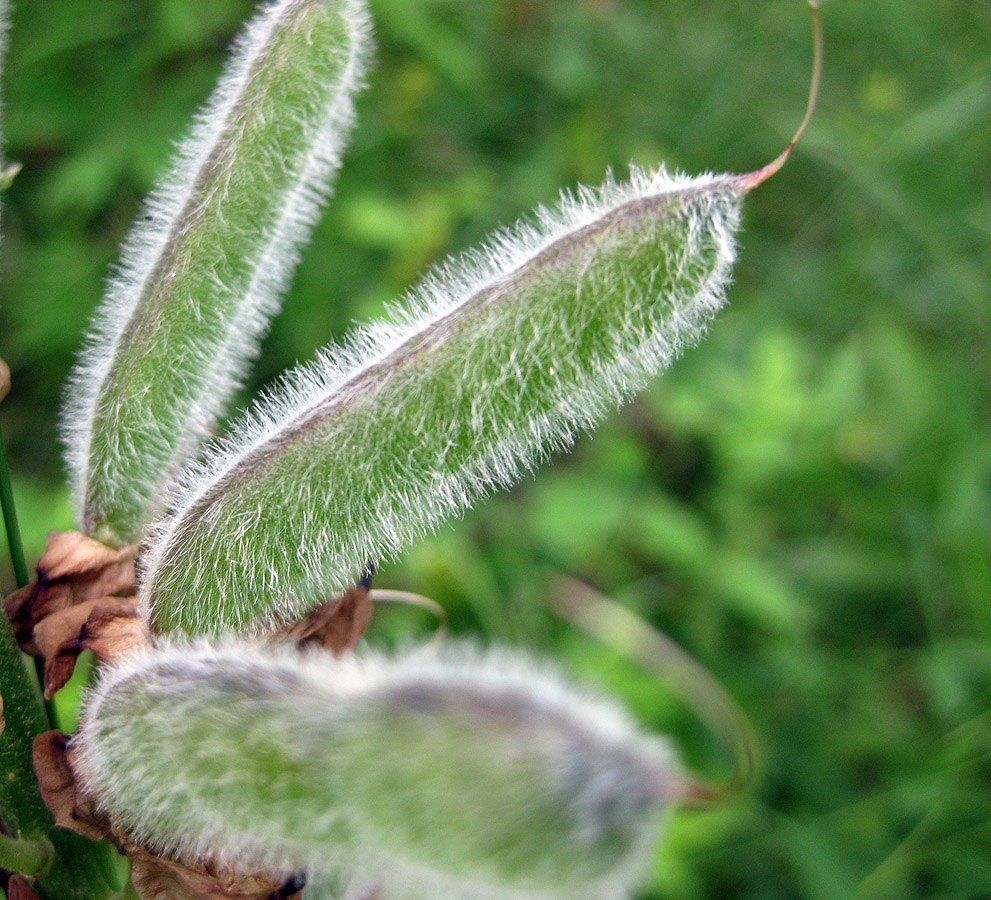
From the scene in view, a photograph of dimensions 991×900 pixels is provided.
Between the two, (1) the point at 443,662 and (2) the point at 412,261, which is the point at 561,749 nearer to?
(1) the point at 443,662

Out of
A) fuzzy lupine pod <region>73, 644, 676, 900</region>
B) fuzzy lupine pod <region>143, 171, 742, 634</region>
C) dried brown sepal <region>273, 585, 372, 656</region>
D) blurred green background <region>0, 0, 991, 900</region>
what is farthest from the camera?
blurred green background <region>0, 0, 991, 900</region>

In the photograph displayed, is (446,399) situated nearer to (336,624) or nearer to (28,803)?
(336,624)

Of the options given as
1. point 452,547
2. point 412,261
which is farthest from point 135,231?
point 412,261

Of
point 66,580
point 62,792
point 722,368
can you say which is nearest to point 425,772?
point 62,792

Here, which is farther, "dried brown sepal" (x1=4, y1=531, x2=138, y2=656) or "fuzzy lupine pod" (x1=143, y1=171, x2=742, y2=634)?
"dried brown sepal" (x1=4, y1=531, x2=138, y2=656)

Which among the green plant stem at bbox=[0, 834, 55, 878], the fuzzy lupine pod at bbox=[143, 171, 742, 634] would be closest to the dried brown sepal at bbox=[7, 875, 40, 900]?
the green plant stem at bbox=[0, 834, 55, 878]

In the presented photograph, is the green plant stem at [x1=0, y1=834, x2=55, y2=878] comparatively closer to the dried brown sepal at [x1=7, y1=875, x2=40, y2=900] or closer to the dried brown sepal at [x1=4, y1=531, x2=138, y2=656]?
the dried brown sepal at [x1=7, y1=875, x2=40, y2=900]
